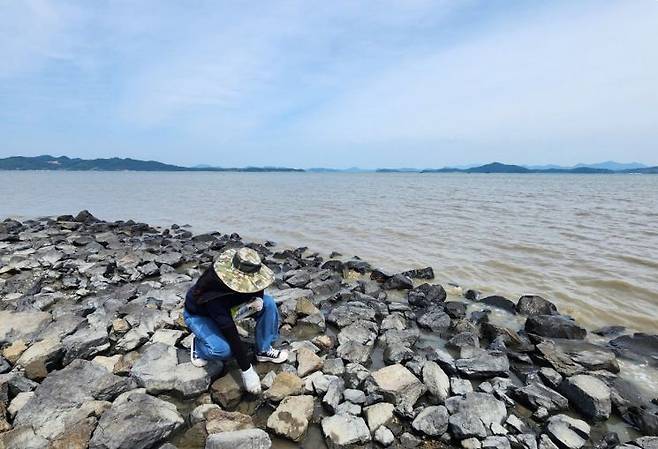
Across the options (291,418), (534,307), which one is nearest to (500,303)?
(534,307)

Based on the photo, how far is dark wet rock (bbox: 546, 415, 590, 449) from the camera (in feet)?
13.1

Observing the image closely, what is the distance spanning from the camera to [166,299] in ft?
25.1

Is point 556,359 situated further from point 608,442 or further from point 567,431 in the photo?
point 567,431

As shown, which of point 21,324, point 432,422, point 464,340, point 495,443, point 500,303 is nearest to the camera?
point 495,443

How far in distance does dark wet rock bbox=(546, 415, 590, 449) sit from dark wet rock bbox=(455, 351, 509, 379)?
0.99 metres

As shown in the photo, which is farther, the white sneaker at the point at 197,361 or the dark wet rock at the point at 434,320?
the dark wet rock at the point at 434,320

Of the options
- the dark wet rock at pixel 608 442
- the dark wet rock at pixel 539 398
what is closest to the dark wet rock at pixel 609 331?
the dark wet rock at pixel 539 398

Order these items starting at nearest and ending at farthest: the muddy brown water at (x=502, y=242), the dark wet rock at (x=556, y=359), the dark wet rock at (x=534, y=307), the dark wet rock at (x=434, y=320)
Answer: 1. the dark wet rock at (x=556, y=359)
2. the dark wet rock at (x=434, y=320)
3. the dark wet rock at (x=534, y=307)
4. the muddy brown water at (x=502, y=242)

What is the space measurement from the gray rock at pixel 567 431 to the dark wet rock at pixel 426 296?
3916 mm

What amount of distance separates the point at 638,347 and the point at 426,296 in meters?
3.83

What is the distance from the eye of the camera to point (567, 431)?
161 inches

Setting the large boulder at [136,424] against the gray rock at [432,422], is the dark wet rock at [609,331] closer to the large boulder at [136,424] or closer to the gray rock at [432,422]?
the gray rock at [432,422]

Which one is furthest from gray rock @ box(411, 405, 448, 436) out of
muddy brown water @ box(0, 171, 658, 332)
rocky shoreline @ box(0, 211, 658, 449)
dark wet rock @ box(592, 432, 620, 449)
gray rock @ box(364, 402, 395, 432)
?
muddy brown water @ box(0, 171, 658, 332)

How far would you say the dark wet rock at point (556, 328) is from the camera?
A: 6.92 meters
